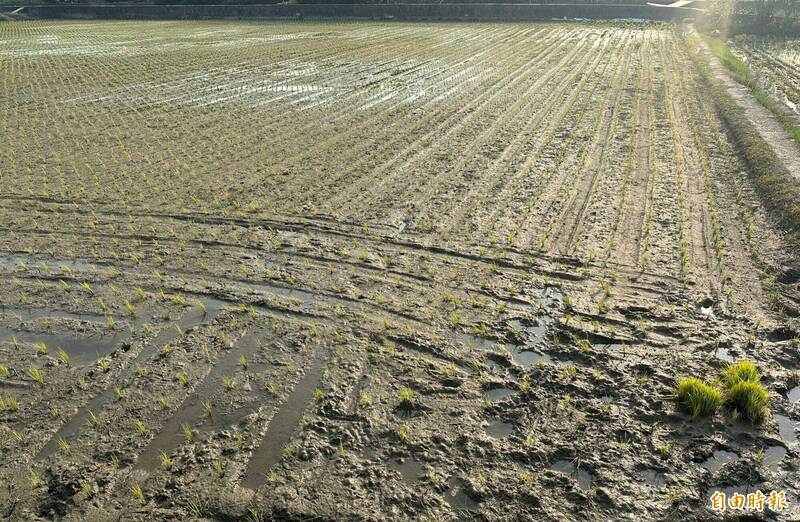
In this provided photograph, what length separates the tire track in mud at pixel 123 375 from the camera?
470 cm

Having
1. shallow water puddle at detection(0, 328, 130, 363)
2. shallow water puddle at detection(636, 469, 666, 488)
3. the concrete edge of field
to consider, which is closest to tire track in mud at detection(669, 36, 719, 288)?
shallow water puddle at detection(636, 469, 666, 488)

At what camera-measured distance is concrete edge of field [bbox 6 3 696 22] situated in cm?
3816

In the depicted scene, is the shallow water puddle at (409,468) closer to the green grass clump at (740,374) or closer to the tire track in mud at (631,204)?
the green grass clump at (740,374)

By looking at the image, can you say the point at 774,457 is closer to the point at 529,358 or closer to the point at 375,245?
the point at 529,358

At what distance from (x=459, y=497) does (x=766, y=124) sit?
37.3 feet

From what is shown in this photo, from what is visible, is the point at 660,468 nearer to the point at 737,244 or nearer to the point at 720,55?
the point at 737,244

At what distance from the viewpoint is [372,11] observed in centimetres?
4131

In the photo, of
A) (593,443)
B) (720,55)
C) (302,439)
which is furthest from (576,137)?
(720,55)

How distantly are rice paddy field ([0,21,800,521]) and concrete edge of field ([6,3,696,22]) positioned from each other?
95.4ft

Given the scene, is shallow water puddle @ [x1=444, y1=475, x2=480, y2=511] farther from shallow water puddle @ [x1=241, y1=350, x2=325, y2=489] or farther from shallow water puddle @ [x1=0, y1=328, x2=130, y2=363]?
shallow water puddle @ [x1=0, y1=328, x2=130, y2=363]

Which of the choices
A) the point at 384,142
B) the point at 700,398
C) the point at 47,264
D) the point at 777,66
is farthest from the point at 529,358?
the point at 777,66

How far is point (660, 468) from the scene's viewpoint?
4.22m

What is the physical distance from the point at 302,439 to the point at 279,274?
112 inches

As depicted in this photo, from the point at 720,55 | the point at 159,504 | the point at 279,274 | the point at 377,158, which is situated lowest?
the point at 159,504
